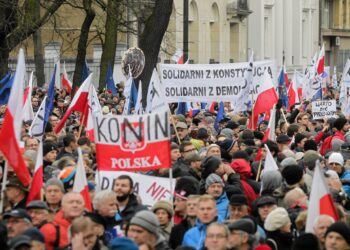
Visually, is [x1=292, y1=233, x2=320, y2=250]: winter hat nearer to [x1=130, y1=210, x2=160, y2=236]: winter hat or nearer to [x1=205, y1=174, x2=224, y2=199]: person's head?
[x1=130, y1=210, x2=160, y2=236]: winter hat

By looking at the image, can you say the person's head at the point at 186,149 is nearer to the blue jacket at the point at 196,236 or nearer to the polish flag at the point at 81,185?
the polish flag at the point at 81,185

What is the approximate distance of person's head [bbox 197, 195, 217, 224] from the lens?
1023cm

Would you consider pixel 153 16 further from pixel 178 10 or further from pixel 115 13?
pixel 178 10

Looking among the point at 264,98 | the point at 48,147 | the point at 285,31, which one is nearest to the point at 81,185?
the point at 48,147

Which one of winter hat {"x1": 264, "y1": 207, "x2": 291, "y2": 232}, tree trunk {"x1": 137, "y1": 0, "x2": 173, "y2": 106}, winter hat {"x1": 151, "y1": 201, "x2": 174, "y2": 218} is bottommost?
winter hat {"x1": 264, "y1": 207, "x2": 291, "y2": 232}

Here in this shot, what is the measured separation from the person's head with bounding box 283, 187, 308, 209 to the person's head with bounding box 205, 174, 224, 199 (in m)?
0.72

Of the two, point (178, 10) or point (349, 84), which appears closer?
point (349, 84)

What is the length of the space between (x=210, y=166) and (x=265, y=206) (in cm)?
209

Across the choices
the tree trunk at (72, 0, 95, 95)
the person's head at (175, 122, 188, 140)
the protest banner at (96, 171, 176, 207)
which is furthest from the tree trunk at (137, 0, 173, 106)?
the protest banner at (96, 171, 176, 207)

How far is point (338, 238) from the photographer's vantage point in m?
9.09

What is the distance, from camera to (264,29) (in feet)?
211

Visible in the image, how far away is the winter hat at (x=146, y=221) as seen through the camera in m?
9.41

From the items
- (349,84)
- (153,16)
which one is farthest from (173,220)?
(153,16)

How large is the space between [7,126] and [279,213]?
2355 millimetres
